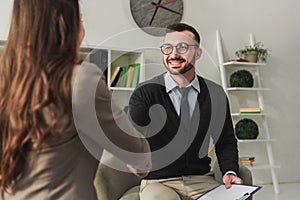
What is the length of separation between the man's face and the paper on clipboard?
2.29 feet

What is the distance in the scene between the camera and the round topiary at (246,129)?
14.0ft

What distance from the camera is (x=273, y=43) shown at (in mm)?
4742

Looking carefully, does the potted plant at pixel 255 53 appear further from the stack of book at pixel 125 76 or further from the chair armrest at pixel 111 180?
the chair armrest at pixel 111 180

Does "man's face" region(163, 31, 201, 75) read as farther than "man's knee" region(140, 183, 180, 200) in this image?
Yes

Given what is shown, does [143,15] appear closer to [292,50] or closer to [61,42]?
[292,50]

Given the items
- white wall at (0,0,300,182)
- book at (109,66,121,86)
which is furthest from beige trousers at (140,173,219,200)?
white wall at (0,0,300,182)

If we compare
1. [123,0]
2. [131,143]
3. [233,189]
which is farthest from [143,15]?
[131,143]

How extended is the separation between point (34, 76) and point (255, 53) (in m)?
3.68

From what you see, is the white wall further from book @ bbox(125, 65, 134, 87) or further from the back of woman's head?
the back of woman's head

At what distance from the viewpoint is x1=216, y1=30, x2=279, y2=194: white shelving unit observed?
430cm

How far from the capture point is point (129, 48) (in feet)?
13.0

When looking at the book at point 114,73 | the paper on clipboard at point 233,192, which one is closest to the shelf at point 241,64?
the book at point 114,73

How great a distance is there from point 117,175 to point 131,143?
1257 mm

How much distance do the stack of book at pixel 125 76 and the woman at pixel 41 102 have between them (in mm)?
2652
